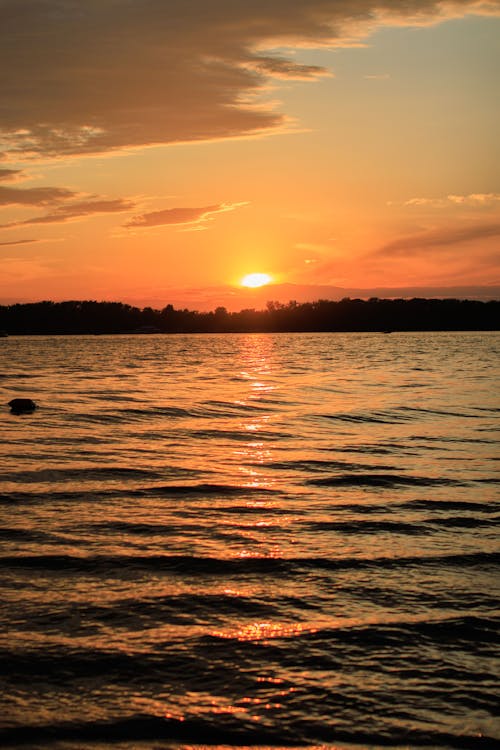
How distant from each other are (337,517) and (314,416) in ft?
63.1

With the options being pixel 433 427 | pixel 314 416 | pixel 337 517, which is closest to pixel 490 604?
pixel 337 517

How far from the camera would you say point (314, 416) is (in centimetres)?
3309

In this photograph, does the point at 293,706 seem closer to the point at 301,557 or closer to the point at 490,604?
the point at 490,604

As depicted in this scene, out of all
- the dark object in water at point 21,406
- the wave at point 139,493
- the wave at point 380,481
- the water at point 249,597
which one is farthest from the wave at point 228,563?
the dark object in water at point 21,406

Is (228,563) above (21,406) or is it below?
below

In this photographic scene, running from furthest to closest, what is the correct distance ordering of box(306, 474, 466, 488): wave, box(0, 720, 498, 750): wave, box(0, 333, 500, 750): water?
1. box(306, 474, 466, 488): wave
2. box(0, 333, 500, 750): water
3. box(0, 720, 498, 750): wave

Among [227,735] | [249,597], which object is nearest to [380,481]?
[249,597]

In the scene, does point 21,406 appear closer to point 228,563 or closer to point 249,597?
point 228,563

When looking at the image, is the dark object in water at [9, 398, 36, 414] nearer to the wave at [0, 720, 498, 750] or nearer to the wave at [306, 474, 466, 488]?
the wave at [306, 474, 466, 488]

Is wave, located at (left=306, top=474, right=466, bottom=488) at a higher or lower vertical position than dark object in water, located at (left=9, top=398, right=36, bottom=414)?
lower

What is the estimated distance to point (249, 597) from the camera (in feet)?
31.7

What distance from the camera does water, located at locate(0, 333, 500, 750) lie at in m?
6.64

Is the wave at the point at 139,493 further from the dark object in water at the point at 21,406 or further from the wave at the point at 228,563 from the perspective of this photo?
the dark object in water at the point at 21,406

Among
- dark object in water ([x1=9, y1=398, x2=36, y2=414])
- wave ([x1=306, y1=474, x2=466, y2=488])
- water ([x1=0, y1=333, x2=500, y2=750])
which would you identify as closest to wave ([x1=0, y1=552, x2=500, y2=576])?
water ([x1=0, y1=333, x2=500, y2=750])
